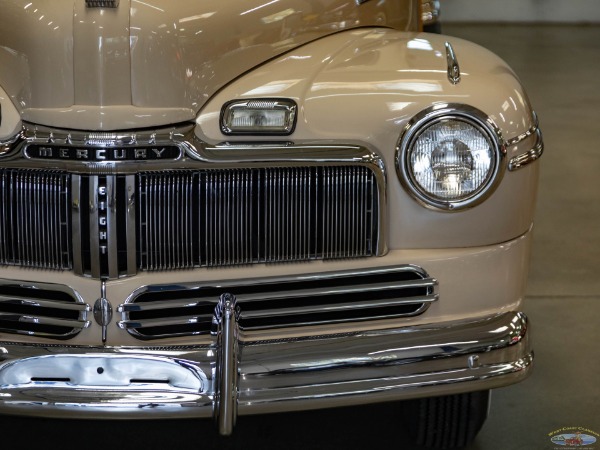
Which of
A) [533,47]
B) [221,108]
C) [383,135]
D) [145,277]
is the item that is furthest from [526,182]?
[533,47]

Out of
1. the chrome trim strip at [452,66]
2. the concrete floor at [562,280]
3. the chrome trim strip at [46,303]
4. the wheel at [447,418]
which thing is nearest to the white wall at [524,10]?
the concrete floor at [562,280]

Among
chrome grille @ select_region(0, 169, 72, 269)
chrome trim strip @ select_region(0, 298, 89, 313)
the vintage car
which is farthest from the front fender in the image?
chrome trim strip @ select_region(0, 298, 89, 313)

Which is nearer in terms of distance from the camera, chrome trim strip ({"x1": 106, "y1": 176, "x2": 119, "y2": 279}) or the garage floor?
chrome trim strip ({"x1": 106, "y1": 176, "x2": 119, "y2": 279})

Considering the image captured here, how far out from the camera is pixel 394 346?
207cm

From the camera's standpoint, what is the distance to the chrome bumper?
199 cm

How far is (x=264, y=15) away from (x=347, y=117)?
16.1 inches

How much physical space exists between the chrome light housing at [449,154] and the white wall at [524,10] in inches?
352

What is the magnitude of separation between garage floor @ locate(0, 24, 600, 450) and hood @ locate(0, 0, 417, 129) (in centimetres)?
90

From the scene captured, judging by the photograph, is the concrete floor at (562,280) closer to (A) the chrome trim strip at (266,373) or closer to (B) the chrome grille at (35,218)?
(A) the chrome trim strip at (266,373)

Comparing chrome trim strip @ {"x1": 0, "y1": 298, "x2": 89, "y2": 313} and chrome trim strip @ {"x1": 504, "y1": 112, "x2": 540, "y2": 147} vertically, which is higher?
chrome trim strip @ {"x1": 504, "y1": 112, "x2": 540, "y2": 147}

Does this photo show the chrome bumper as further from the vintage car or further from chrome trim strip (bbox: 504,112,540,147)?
chrome trim strip (bbox: 504,112,540,147)

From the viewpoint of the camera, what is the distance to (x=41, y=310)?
212 centimetres

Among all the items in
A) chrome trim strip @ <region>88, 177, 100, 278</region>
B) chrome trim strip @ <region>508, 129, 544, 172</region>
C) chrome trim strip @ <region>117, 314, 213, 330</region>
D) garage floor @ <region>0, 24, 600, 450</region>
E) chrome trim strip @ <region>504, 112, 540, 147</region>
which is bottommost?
garage floor @ <region>0, 24, 600, 450</region>

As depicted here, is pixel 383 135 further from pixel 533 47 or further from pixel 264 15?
pixel 533 47
